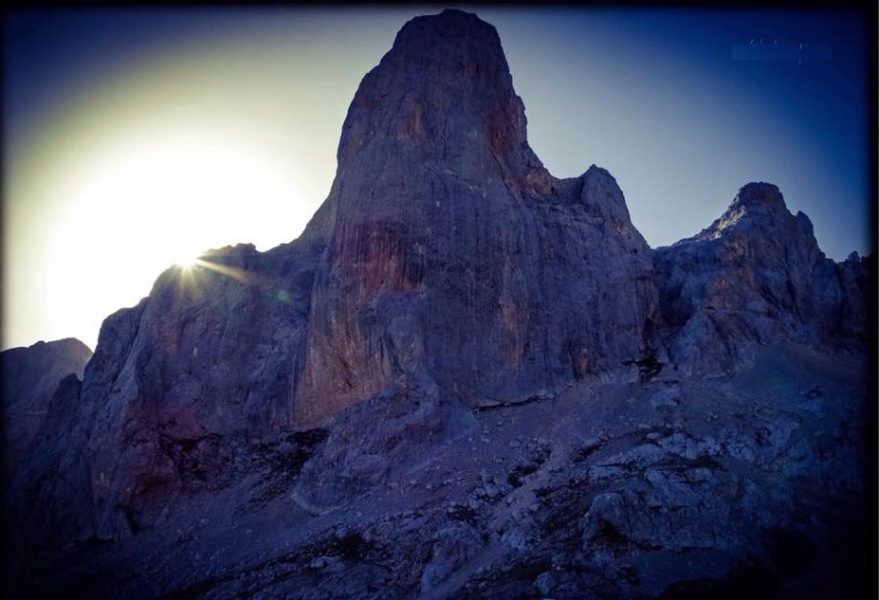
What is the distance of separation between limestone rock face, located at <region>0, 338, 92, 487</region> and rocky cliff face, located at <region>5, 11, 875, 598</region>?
29.0m

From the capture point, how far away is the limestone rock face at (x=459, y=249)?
32594mm

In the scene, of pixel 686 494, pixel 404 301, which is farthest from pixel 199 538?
pixel 686 494

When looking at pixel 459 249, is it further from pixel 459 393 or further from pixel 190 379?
pixel 190 379

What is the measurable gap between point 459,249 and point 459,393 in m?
10.7

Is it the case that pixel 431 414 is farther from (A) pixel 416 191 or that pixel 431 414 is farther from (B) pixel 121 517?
(B) pixel 121 517

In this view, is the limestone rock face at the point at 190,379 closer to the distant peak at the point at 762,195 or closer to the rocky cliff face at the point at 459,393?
the rocky cliff face at the point at 459,393

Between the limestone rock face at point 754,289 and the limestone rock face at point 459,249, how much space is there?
349 cm

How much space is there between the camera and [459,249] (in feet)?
114

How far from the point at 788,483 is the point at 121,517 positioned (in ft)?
123

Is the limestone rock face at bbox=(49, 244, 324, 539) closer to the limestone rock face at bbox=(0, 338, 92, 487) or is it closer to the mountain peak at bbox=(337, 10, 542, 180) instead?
the mountain peak at bbox=(337, 10, 542, 180)

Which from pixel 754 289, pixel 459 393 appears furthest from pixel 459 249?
pixel 754 289

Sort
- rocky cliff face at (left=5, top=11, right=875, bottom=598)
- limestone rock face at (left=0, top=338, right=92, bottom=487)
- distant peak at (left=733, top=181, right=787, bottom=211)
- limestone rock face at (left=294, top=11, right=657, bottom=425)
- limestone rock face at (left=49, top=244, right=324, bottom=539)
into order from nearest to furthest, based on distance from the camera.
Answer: rocky cliff face at (left=5, top=11, right=875, bottom=598) → limestone rock face at (left=49, top=244, right=324, bottom=539) → limestone rock face at (left=294, top=11, right=657, bottom=425) → distant peak at (left=733, top=181, right=787, bottom=211) → limestone rock face at (left=0, top=338, right=92, bottom=487)

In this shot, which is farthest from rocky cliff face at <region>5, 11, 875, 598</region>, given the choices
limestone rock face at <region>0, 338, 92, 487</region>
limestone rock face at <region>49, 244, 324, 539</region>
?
limestone rock face at <region>0, 338, 92, 487</region>

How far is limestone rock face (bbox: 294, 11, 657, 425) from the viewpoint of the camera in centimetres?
3259
